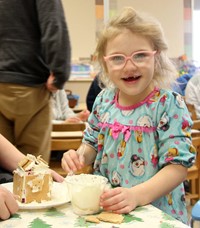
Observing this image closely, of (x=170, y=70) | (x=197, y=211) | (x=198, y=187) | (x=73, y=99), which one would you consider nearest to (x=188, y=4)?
(x=73, y=99)

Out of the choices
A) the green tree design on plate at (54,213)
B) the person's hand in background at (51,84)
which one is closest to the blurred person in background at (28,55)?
the person's hand in background at (51,84)

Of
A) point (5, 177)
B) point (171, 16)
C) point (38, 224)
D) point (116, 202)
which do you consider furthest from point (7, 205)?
point (171, 16)

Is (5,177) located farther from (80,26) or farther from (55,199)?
(80,26)

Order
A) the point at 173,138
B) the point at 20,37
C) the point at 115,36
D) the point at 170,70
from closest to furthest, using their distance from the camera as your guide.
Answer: the point at 173,138 → the point at 115,36 → the point at 170,70 → the point at 20,37

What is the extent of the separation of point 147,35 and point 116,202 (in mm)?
580

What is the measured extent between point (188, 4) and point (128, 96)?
6558 mm

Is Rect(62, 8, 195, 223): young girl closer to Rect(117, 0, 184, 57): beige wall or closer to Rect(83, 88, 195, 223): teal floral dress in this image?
Rect(83, 88, 195, 223): teal floral dress

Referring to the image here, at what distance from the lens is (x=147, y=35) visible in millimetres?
1326

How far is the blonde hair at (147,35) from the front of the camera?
52.4 inches

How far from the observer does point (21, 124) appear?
226 centimetres

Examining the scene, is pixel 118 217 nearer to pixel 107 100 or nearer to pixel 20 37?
pixel 107 100

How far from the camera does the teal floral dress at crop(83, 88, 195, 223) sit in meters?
1.21

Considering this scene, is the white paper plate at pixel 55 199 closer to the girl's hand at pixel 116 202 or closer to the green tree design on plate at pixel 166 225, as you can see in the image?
the girl's hand at pixel 116 202

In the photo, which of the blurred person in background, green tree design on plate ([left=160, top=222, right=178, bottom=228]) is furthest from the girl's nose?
the blurred person in background
